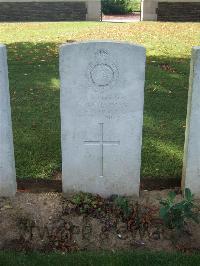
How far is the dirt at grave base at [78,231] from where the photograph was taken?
389cm

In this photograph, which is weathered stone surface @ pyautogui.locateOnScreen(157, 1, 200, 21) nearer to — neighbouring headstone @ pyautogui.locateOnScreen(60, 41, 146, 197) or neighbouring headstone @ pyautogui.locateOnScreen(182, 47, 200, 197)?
neighbouring headstone @ pyautogui.locateOnScreen(182, 47, 200, 197)

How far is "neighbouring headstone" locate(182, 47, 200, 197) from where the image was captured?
3.98 metres

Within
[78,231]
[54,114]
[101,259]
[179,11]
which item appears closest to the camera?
[101,259]

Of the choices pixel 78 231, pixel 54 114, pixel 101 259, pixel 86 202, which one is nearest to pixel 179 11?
pixel 54 114

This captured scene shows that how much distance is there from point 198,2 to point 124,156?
1533 centimetres

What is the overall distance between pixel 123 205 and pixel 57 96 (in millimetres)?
3898

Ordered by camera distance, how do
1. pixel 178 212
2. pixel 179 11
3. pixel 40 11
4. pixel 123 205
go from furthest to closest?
pixel 40 11
pixel 179 11
pixel 123 205
pixel 178 212

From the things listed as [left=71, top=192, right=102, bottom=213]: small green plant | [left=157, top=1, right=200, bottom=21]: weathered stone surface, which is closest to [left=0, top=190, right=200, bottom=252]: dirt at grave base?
[left=71, top=192, right=102, bottom=213]: small green plant

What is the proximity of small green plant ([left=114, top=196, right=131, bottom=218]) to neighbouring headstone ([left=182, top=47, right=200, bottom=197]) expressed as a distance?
66 cm

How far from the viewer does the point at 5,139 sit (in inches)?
165

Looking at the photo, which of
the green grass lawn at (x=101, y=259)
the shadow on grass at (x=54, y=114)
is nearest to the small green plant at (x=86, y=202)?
the green grass lawn at (x=101, y=259)

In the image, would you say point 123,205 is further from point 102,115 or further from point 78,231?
point 102,115

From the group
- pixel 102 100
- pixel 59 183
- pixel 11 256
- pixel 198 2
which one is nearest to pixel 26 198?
pixel 59 183

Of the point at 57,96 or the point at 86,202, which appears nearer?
the point at 86,202
